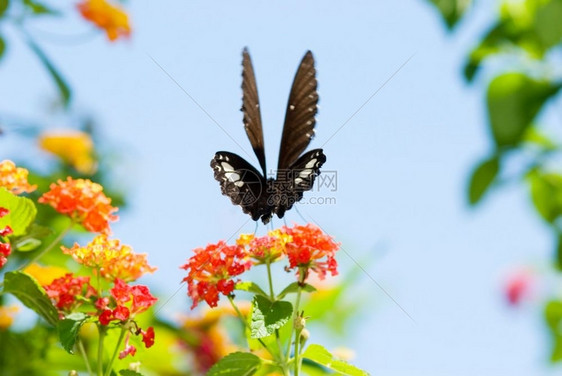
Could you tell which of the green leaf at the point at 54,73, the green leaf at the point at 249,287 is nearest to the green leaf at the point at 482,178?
the green leaf at the point at 249,287

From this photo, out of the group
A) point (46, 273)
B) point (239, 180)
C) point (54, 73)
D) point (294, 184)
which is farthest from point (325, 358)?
point (54, 73)

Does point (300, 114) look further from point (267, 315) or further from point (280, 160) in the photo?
point (267, 315)

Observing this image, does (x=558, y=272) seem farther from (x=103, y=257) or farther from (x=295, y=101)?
(x=103, y=257)

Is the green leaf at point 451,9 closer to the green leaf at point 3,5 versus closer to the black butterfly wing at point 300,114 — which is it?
the black butterfly wing at point 300,114

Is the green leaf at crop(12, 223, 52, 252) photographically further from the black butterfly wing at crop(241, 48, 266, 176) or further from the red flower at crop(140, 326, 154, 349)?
the black butterfly wing at crop(241, 48, 266, 176)

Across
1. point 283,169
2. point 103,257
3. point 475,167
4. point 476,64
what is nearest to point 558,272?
point 475,167

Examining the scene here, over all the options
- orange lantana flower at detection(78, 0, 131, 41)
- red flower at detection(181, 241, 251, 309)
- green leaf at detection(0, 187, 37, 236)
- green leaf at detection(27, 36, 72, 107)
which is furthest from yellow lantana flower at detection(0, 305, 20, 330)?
orange lantana flower at detection(78, 0, 131, 41)
